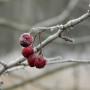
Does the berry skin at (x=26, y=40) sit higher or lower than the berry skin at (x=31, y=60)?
higher

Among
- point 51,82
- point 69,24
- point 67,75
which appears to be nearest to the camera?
point 69,24

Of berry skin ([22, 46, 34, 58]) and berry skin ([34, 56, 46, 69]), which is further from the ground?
berry skin ([22, 46, 34, 58])

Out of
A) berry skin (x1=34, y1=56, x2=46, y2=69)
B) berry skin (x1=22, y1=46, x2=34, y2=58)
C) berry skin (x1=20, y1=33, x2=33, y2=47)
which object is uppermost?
berry skin (x1=20, y1=33, x2=33, y2=47)

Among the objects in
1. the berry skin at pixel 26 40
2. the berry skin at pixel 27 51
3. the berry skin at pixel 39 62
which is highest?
the berry skin at pixel 26 40

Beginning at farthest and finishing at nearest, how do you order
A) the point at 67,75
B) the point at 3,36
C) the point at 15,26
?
the point at 3,36
the point at 67,75
the point at 15,26

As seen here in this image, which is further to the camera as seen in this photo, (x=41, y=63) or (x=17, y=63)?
(x=17, y=63)

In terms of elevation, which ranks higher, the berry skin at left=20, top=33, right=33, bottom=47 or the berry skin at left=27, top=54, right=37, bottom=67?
the berry skin at left=20, top=33, right=33, bottom=47

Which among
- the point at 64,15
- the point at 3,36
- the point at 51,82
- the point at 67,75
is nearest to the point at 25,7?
the point at 3,36

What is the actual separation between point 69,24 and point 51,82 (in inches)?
345

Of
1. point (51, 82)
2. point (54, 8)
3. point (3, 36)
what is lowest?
point (51, 82)

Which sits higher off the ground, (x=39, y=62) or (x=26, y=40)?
(x=26, y=40)

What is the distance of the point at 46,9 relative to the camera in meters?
16.7

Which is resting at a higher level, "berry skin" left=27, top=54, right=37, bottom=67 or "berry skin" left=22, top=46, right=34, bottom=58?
"berry skin" left=22, top=46, right=34, bottom=58

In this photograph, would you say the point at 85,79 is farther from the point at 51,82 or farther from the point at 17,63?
the point at 17,63
